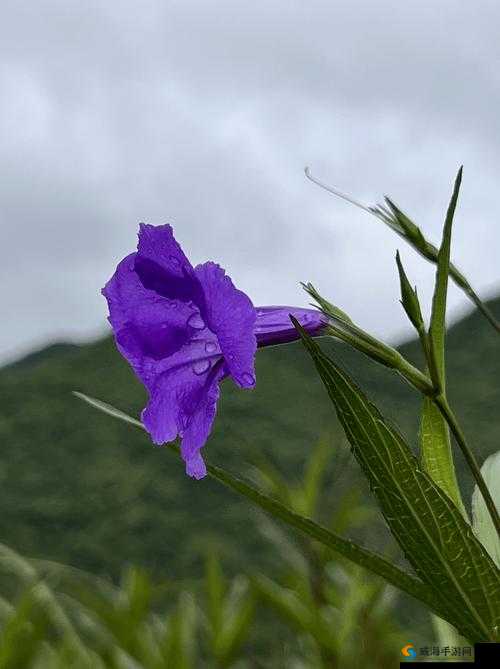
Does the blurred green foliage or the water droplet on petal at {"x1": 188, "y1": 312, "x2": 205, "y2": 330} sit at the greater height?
the water droplet on petal at {"x1": 188, "y1": 312, "x2": 205, "y2": 330}

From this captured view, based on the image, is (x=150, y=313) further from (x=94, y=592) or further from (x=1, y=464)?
(x=1, y=464)

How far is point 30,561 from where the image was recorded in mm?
1517

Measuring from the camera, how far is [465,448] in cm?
57

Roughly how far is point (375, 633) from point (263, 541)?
8.03 ft

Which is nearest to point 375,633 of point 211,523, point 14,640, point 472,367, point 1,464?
point 14,640

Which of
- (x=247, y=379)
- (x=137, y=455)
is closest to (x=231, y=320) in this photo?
(x=247, y=379)

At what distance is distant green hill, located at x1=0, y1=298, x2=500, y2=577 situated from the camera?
11.3 feet

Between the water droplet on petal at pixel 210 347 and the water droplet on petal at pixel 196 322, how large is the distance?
0.01m

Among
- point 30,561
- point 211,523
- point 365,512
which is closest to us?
point 365,512

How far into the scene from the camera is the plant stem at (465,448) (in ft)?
1.87

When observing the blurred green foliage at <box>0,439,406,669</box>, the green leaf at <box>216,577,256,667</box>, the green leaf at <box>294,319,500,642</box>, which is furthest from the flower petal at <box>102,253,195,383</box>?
the green leaf at <box>216,577,256,667</box>

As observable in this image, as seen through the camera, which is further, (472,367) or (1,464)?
(472,367)

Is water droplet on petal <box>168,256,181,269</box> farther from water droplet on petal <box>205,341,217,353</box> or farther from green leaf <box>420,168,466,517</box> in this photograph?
green leaf <box>420,168,466,517</box>

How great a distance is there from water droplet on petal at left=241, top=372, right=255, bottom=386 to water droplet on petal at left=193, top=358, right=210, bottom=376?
6 centimetres
